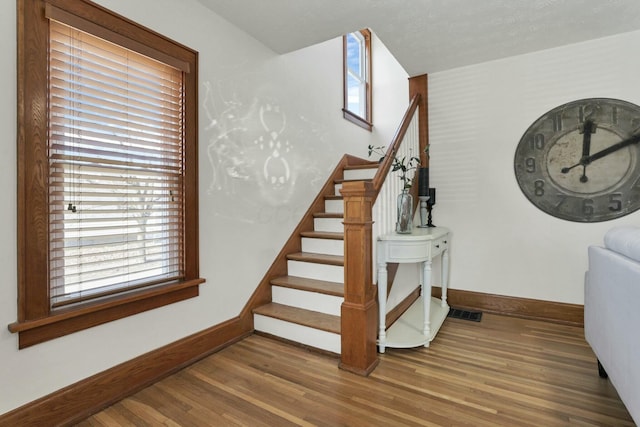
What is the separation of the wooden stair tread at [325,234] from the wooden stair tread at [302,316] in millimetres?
681

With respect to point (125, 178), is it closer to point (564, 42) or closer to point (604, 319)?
point (604, 319)

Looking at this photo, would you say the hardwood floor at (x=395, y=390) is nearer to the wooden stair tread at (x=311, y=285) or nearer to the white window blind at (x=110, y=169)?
the wooden stair tread at (x=311, y=285)

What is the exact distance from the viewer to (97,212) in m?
1.70

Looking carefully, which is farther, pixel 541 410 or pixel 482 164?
pixel 482 164

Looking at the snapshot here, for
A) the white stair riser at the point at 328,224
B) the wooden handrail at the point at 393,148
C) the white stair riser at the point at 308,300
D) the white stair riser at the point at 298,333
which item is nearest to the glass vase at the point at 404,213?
the wooden handrail at the point at 393,148

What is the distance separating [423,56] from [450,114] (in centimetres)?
65

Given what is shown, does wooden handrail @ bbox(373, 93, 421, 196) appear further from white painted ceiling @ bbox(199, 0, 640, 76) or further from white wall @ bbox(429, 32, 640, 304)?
white painted ceiling @ bbox(199, 0, 640, 76)

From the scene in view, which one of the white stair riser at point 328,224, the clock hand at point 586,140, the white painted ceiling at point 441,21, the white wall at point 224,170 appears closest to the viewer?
the white wall at point 224,170

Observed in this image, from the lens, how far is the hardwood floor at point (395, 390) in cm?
156

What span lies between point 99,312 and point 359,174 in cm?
278

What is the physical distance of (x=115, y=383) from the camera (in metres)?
1.73

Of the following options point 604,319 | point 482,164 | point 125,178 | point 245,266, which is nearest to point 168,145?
point 125,178

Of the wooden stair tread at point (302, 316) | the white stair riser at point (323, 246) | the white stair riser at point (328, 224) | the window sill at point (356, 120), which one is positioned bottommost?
the wooden stair tread at point (302, 316)

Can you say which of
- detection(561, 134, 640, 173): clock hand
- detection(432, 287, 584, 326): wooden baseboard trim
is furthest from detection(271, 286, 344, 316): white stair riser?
detection(561, 134, 640, 173): clock hand
